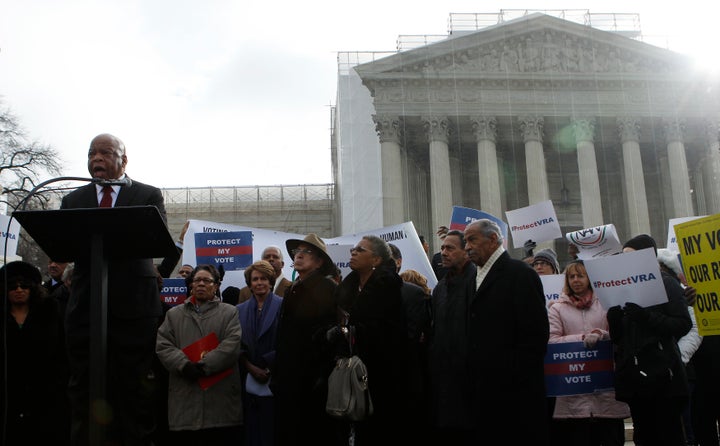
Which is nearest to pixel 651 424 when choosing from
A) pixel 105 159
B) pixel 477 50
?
pixel 105 159

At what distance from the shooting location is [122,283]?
4359 millimetres

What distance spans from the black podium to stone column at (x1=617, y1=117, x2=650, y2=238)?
28.9 metres

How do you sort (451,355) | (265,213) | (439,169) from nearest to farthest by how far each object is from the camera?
(451,355) < (439,169) < (265,213)

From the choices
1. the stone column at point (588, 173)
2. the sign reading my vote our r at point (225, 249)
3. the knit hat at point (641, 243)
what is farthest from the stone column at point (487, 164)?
the knit hat at point (641, 243)

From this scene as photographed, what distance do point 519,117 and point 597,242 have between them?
23.6 metres

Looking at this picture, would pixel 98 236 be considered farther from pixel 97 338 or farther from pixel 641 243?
pixel 641 243

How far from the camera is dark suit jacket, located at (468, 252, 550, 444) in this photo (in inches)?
194

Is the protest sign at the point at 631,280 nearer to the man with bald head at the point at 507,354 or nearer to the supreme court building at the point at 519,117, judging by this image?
the man with bald head at the point at 507,354

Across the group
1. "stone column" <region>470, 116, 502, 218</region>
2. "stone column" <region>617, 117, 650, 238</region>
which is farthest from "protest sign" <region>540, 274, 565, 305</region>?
"stone column" <region>617, 117, 650, 238</region>

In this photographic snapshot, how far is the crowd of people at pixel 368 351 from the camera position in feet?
16.1

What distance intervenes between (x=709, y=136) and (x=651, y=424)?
1175 inches

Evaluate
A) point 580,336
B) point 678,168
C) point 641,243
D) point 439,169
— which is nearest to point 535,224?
point 641,243

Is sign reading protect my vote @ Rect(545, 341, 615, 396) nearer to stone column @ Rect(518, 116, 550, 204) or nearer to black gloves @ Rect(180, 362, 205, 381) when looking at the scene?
black gloves @ Rect(180, 362, 205, 381)

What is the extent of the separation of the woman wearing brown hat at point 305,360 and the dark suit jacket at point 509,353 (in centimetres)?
→ 126
